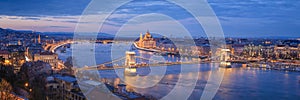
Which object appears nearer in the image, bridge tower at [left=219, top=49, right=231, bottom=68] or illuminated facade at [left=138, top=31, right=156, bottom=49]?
bridge tower at [left=219, top=49, right=231, bottom=68]

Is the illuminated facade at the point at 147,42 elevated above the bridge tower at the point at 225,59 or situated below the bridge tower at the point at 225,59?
above

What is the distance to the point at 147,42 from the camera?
15.9m

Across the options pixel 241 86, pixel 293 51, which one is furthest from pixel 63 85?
pixel 293 51

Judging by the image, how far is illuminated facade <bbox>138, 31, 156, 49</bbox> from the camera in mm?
15859

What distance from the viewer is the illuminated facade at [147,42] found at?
1586 centimetres

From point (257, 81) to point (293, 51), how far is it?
7615 millimetres

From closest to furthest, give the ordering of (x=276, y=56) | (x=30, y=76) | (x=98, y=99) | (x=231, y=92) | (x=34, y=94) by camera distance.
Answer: (x=98, y=99)
(x=34, y=94)
(x=30, y=76)
(x=231, y=92)
(x=276, y=56)

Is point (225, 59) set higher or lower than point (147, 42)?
lower

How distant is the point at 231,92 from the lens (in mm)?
4395

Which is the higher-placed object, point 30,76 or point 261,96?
point 30,76

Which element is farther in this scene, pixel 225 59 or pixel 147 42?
pixel 147 42

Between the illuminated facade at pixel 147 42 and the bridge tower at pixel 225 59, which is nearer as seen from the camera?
the bridge tower at pixel 225 59

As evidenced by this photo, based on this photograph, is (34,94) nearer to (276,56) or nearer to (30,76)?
(30,76)

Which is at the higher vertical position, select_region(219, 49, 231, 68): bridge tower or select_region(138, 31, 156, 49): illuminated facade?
select_region(138, 31, 156, 49): illuminated facade
